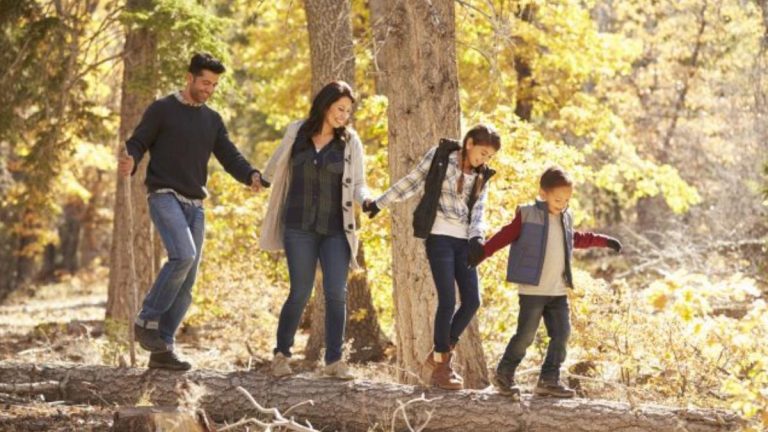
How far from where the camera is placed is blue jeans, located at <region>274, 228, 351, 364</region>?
22.3 feet

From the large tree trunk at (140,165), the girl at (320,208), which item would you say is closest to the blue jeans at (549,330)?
the girl at (320,208)

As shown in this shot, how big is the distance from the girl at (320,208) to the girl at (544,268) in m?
0.96

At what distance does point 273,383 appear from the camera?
6.77m

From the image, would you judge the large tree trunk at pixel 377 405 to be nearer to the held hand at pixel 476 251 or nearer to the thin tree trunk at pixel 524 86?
the held hand at pixel 476 251

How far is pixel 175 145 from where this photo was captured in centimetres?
713

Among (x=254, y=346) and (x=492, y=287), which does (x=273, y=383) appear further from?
(x=254, y=346)

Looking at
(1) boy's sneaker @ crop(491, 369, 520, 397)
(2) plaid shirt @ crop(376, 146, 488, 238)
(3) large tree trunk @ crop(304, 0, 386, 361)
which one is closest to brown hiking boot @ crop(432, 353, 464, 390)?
(1) boy's sneaker @ crop(491, 369, 520, 397)

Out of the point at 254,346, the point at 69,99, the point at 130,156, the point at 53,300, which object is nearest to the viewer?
the point at 130,156

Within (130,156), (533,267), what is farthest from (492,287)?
(130,156)

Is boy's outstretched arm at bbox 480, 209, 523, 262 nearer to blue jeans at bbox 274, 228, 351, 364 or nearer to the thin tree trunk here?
blue jeans at bbox 274, 228, 351, 364

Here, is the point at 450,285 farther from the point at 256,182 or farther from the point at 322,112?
the point at 256,182

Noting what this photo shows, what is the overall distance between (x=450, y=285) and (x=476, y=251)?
34cm

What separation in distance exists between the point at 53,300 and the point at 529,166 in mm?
19838

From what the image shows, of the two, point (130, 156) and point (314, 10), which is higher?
point (314, 10)
